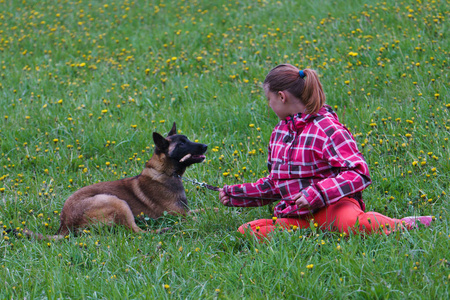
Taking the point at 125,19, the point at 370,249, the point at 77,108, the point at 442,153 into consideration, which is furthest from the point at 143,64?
the point at 370,249

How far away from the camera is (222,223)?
4.38 metres

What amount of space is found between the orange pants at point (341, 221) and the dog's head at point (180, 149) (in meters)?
1.19

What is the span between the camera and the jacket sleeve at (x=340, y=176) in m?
3.58

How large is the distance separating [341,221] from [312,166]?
460 millimetres

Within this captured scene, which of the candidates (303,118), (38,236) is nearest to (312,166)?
(303,118)

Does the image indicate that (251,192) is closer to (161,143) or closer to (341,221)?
(341,221)

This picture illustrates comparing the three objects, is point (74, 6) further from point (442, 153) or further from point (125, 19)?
point (442, 153)

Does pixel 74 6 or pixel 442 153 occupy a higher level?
pixel 74 6

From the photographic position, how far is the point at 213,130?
20.9ft

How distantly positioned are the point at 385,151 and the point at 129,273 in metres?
2.93

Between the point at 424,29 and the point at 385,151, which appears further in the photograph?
the point at 424,29

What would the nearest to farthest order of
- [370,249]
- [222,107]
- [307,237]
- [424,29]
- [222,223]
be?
Answer: [370,249] < [307,237] < [222,223] < [222,107] < [424,29]

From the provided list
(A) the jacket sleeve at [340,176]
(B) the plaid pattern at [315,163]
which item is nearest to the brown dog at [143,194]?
(B) the plaid pattern at [315,163]

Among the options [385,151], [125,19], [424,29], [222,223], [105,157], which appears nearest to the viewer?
[222,223]
